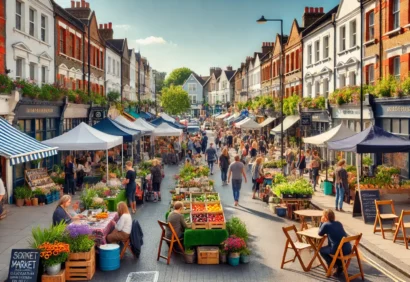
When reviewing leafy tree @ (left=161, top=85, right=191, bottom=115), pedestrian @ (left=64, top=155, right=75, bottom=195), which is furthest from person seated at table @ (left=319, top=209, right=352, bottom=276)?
leafy tree @ (left=161, top=85, right=191, bottom=115)

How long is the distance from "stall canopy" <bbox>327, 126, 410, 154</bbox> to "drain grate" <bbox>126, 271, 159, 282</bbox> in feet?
26.4

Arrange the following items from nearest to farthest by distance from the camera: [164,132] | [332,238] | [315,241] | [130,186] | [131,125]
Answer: [332,238], [315,241], [130,186], [131,125], [164,132]

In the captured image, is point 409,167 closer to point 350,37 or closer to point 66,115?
point 350,37

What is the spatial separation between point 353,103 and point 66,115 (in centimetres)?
1529

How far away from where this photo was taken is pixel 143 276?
9.80 m

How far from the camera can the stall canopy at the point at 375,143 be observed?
1489cm

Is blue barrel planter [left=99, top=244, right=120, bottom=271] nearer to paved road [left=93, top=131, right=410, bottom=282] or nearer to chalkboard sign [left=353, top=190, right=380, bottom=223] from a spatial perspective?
paved road [left=93, top=131, right=410, bottom=282]

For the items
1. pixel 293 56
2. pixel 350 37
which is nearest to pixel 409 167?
pixel 350 37

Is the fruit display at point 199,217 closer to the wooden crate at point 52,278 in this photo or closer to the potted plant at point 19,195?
the wooden crate at point 52,278

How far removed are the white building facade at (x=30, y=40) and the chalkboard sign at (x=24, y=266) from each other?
1276 centimetres

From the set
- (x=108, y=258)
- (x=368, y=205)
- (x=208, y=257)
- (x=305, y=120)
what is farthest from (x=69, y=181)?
(x=368, y=205)

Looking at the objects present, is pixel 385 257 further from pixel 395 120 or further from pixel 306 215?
pixel 395 120

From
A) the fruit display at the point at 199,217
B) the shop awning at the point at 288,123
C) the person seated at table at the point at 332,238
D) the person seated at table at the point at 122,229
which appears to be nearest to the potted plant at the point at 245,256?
the fruit display at the point at 199,217

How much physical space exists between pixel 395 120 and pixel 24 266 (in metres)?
16.4
